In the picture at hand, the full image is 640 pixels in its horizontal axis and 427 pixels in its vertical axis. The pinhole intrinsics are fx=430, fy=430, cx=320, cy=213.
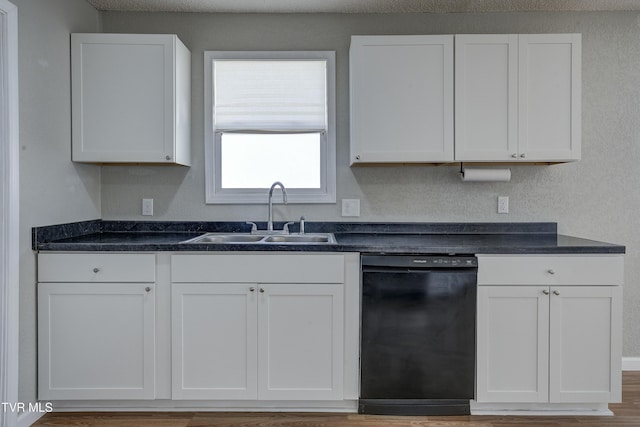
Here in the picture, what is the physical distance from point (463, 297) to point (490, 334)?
244mm

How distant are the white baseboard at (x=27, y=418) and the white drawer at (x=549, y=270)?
7.84 ft

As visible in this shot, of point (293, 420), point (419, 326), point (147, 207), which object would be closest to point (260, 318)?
point (293, 420)

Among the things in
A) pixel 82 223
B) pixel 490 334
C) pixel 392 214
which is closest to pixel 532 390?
pixel 490 334

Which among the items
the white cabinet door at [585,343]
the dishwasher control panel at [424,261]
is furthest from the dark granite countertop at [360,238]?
the white cabinet door at [585,343]

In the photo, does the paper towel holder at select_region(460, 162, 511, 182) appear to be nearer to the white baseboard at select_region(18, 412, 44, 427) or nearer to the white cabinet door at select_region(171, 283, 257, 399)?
the white cabinet door at select_region(171, 283, 257, 399)

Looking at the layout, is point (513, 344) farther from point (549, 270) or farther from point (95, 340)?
point (95, 340)

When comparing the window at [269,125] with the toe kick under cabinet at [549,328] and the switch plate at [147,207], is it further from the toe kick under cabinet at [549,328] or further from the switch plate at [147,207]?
the toe kick under cabinet at [549,328]

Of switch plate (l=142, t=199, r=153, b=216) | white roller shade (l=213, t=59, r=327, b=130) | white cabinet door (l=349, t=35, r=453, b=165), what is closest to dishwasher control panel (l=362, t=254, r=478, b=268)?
white cabinet door (l=349, t=35, r=453, b=165)

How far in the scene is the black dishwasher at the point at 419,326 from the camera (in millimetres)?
2186

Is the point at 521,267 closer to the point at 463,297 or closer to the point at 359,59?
the point at 463,297

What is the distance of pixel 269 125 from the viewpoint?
2871mm

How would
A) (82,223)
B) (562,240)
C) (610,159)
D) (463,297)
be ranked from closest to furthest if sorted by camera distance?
(463,297)
(562,240)
(82,223)
(610,159)

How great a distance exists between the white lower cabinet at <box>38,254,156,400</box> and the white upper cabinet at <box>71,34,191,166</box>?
67cm

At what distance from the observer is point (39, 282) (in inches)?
87.0
